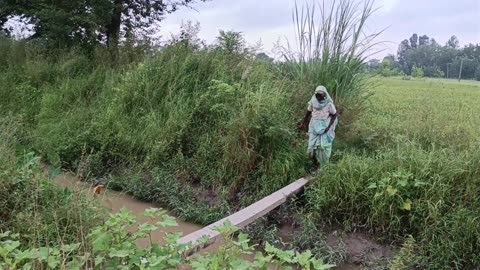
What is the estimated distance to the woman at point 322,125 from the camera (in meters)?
4.32

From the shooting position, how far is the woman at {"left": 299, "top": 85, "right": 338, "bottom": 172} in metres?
4.32

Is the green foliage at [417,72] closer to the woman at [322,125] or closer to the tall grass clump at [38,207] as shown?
the woman at [322,125]

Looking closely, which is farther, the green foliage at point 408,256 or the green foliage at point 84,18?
the green foliage at point 84,18

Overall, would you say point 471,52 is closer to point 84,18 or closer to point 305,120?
point 305,120

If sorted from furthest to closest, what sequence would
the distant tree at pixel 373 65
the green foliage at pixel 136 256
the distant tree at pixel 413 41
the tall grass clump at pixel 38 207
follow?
the distant tree at pixel 413 41, the distant tree at pixel 373 65, the tall grass clump at pixel 38 207, the green foliage at pixel 136 256

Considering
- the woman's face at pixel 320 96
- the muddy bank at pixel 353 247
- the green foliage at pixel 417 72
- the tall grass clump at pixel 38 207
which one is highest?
the green foliage at pixel 417 72

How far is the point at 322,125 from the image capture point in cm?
434

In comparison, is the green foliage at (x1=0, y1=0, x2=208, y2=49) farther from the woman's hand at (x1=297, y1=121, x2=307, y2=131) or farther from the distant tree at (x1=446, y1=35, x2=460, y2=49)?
the distant tree at (x1=446, y1=35, x2=460, y2=49)

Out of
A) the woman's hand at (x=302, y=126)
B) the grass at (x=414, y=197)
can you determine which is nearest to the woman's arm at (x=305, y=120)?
the woman's hand at (x=302, y=126)

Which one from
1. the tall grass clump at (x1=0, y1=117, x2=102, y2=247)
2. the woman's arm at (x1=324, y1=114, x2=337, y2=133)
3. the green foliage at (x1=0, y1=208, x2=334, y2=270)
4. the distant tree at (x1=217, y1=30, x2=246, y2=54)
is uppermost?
the distant tree at (x1=217, y1=30, x2=246, y2=54)

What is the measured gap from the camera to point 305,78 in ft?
18.8

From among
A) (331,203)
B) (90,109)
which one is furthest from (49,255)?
(90,109)

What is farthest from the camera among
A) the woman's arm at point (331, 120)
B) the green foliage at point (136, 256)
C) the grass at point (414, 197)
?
the woman's arm at point (331, 120)

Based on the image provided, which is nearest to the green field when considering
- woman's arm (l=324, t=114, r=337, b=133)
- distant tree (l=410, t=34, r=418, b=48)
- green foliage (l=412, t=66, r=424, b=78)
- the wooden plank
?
the wooden plank
